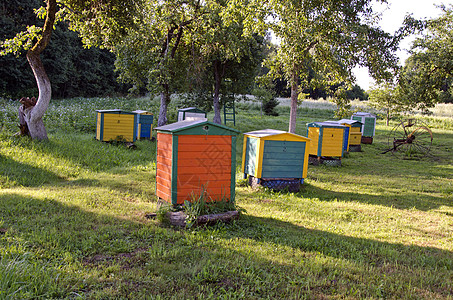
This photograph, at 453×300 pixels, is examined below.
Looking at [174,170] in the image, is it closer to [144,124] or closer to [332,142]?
[332,142]

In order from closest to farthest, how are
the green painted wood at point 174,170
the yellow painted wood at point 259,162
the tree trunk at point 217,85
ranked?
1. the green painted wood at point 174,170
2. the yellow painted wood at point 259,162
3. the tree trunk at point 217,85

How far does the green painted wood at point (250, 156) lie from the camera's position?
29.2 feet

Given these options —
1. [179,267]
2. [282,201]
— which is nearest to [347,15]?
[282,201]

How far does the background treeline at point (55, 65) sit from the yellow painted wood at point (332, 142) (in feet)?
96.4

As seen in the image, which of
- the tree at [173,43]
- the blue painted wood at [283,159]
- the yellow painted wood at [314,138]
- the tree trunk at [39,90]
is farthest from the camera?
the tree at [173,43]

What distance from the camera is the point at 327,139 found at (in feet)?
44.2

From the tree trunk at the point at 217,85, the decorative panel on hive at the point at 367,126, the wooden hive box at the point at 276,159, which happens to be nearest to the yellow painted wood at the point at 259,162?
the wooden hive box at the point at 276,159

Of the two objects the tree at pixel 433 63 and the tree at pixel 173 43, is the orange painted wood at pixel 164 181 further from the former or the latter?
the tree at pixel 433 63

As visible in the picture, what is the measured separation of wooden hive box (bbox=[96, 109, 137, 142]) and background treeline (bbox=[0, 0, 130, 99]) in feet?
74.5

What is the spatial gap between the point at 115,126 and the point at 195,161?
9.36m

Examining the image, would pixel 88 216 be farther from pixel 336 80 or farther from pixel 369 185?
pixel 336 80

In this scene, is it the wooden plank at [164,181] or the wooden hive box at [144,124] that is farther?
the wooden hive box at [144,124]

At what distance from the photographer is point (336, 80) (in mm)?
13000

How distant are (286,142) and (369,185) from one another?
11.0 ft
